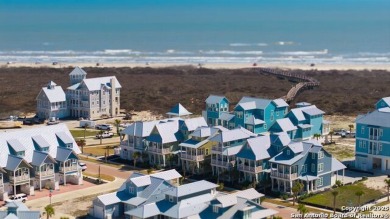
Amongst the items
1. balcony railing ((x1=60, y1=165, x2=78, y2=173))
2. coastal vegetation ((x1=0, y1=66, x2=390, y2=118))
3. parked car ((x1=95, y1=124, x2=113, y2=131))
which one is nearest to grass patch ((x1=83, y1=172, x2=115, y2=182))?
balcony railing ((x1=60, y1=165, x2=78, y2=173))

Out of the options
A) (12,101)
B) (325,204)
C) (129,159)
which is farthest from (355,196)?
(12,101)

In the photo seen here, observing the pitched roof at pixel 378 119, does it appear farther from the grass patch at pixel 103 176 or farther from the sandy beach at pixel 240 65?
the sandy beach at pixel 240 65

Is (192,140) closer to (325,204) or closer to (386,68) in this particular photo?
(325,204)

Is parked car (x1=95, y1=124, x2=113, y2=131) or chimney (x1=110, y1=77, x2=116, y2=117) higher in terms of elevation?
chimney (x1=110, y1=77, x2=116, y2=117)

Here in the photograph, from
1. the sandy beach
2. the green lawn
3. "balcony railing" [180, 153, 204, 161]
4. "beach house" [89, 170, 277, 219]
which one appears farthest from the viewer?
the sandy beach

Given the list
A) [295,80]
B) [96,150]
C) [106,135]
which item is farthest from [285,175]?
[295,80]

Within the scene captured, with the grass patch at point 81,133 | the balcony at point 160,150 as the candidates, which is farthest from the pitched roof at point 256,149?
the grass patch at point 81,133

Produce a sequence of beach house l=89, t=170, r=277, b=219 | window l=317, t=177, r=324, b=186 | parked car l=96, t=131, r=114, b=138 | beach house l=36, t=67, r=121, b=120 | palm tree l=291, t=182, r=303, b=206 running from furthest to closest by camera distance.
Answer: beach house l=36, t=67, r=121, b=120, parked car l=96, t=131, r=114, b=138, window l=317, t=177, r=324, b=186, palm tree l=291, t=182, r=303, b=206, beach house l=89, t=170, r=277, b=219

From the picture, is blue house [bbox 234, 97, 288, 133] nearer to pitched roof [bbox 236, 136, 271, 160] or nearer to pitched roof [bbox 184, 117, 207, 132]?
pitched roof [bbox 184, 117, 207, 132]
